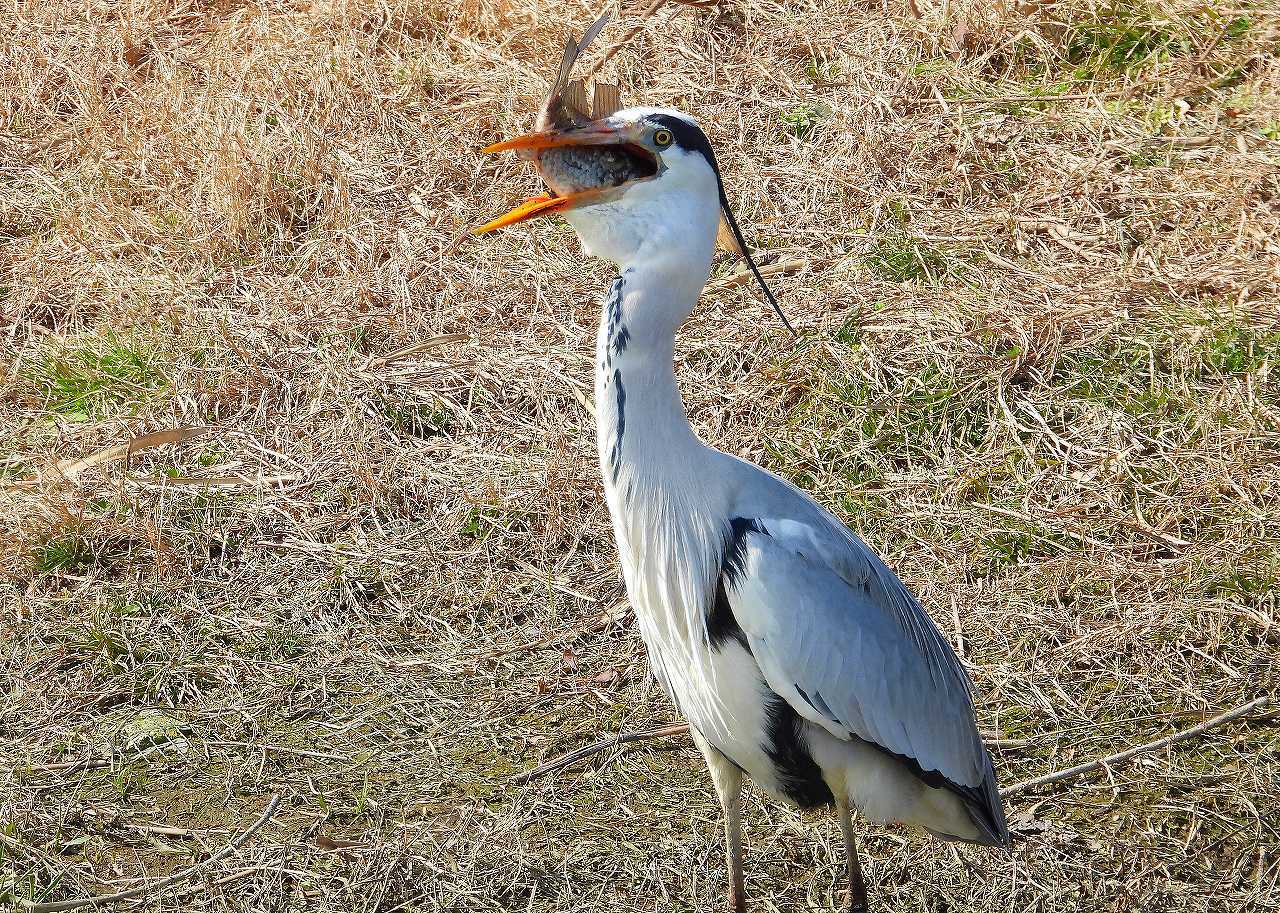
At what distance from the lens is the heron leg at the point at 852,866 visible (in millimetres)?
2871

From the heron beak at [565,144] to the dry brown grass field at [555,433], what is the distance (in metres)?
1.62

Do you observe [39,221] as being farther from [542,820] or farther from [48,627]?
[542,820]

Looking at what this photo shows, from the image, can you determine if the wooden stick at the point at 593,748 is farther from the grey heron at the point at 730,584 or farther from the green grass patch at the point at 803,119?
the green grass patch at the point at 803,119

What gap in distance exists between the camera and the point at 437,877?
3.21 meters

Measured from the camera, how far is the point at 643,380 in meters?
2.56

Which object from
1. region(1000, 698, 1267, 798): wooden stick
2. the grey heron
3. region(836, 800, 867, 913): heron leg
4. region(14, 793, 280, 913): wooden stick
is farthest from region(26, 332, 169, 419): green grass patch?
region(1000, 698, 1267, 798): wooden stick

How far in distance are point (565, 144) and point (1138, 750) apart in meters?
2.14

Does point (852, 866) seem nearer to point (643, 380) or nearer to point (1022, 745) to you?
point (1022, 745)

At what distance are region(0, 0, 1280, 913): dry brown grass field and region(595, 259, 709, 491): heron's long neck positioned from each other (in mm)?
1110

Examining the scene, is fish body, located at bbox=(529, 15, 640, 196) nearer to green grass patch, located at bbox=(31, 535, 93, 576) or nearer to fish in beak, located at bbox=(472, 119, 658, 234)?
fish in beak, located at bbox=(472, 119, 658, 234)

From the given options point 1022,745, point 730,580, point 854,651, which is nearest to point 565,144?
point 730,580

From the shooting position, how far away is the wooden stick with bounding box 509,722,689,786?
3.47 meters

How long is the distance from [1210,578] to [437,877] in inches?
90.4

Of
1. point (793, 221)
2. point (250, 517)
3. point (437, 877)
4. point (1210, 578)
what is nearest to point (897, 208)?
point (793, 221)
